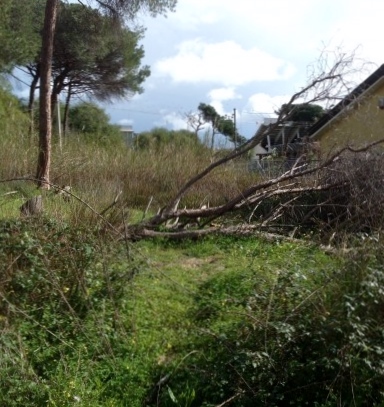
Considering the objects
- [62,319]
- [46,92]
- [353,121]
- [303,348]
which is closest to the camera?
[303,348]

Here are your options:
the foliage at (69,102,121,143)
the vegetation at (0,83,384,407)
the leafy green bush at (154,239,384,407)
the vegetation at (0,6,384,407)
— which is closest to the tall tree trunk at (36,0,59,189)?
the vegetation at (0,6,384,407)

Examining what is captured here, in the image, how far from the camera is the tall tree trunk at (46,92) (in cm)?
1209

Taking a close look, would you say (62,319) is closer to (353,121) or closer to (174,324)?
(174,324)

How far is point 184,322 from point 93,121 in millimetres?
29557

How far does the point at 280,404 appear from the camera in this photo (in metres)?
4.68

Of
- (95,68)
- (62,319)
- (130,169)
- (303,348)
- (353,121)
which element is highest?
(95,68)

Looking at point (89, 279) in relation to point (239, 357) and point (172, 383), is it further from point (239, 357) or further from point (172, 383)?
point (239, 357)

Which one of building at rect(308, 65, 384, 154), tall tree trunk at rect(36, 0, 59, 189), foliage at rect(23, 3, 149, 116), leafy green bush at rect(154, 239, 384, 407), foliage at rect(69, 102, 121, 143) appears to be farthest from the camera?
foliage at rect(69, 102, 121, 143)

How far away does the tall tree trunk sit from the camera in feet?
39.7

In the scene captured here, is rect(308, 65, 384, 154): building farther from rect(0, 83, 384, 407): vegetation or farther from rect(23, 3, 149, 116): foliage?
rect(23, 3, 149, 116): foliage

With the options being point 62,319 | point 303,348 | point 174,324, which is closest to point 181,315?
point 174,324

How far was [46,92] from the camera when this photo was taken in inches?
503

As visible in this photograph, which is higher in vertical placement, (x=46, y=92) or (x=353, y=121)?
(x=46, y=92)

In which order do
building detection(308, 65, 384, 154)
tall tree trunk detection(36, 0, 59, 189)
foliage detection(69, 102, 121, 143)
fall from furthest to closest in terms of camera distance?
foliage detection(69, 102, 121, 143) < tall tree trunk detection(36, 0, 59, 189) < building detection(308, 65, 384, 154)
